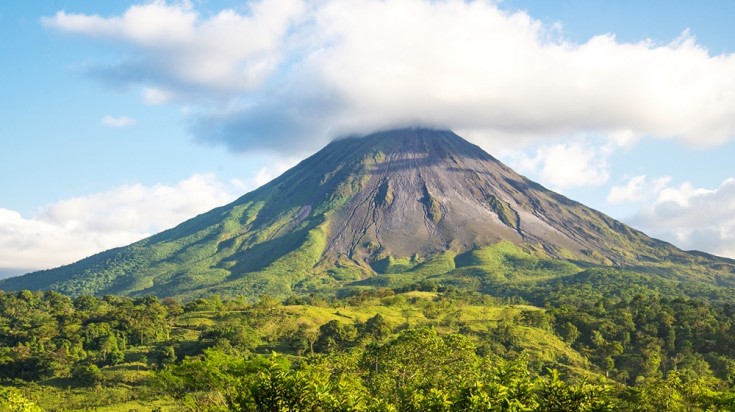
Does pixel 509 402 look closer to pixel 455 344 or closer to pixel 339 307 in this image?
pixel 455 344

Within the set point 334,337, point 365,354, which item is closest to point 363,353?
point 365,354

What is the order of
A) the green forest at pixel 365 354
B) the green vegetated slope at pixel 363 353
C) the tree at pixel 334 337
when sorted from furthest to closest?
the tree at pixel 334 337, the green vegetated slope at pixel 363 353, the green forest at pixel 365 354

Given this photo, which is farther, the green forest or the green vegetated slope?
the green vegetated slope

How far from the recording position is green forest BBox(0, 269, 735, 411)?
35844 millimetres

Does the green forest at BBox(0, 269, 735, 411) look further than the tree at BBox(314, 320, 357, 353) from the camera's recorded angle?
No

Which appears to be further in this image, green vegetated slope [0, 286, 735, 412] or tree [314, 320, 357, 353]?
tree [314, 320, 357, 353]

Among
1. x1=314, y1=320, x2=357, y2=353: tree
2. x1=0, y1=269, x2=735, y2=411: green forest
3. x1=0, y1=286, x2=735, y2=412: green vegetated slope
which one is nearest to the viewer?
x1=0, y1=269, x2=735, y2=411: green forest

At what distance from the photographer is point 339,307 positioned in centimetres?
12488

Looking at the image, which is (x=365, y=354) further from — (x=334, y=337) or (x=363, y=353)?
(x=334, y=337)

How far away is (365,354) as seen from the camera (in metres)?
54.6

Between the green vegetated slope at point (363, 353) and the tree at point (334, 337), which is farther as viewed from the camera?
the tree at point (334, 337)

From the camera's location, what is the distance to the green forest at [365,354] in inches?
1411

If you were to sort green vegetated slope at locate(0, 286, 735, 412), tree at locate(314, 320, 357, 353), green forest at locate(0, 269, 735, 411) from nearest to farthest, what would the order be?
green forest at locate(0, 269, 735, 411) < green vegetated slope at locate(0, 286, 735, 412) < tree at locate(314, 320, 357, 353)

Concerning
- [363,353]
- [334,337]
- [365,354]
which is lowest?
[334,337]
